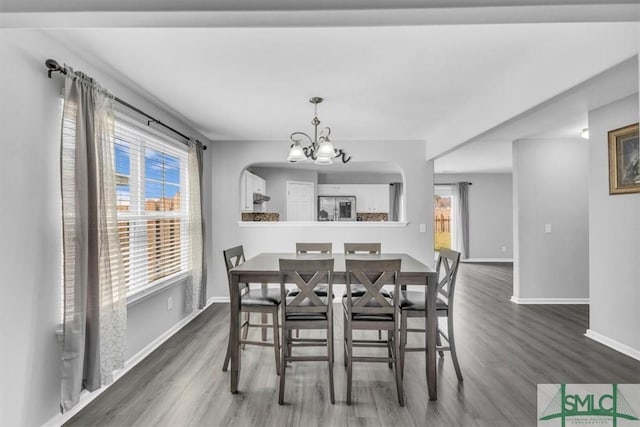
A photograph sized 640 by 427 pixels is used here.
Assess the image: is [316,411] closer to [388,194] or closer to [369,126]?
[369,126]

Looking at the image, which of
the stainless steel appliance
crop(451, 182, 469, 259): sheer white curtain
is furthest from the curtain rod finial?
crop(451, 182, 469, 259): sheer white curtain

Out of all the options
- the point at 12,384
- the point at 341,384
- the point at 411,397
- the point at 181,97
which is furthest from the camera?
the point at 181,97

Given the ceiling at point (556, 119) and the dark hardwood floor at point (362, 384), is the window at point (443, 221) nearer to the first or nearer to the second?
the ceiling at point (556, 119)

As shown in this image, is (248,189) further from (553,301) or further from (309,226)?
(553,301)

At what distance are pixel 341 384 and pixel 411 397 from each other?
1.68ft

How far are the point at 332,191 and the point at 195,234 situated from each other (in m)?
4.97

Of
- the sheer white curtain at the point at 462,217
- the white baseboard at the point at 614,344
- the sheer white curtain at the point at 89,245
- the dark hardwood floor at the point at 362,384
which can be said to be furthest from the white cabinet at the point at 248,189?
the sheer white curtain at the point at 462,217

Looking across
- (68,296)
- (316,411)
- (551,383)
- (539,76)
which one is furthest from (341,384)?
(539,76)

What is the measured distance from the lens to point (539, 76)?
229 centimetres

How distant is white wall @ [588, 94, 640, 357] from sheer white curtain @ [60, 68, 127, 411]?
435 centimetres

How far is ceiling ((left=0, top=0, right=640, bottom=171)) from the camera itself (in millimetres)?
1406

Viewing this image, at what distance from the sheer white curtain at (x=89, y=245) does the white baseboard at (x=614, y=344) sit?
435cm

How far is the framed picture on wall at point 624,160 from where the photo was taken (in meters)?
3.01

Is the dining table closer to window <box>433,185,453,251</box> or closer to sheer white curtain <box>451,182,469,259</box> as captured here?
sheer white curtain <box>451,182,469,259</box>
